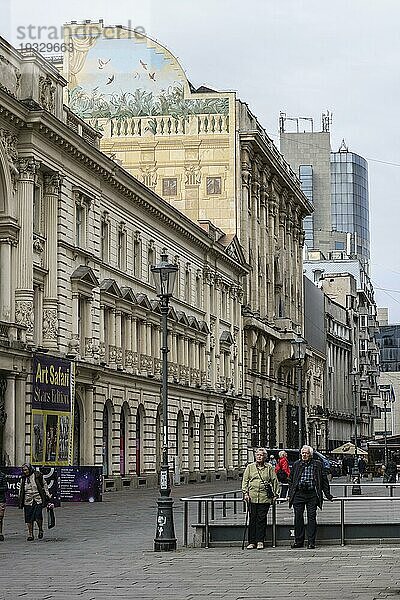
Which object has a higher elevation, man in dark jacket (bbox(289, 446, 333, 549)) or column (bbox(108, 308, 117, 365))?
column (bbox(108, 308, 117, 365))

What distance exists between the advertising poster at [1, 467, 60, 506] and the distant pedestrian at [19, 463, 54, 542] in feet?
36.0

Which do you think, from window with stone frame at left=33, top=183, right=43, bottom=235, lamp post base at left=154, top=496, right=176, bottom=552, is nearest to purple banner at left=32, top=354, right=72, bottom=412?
window with stone frame at left=33, top=183, right=43, bottom=235

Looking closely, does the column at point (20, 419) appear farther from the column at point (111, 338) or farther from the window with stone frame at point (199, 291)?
the window with stone frame at point (199, 291)

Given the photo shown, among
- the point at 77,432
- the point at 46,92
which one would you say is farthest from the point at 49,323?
the point at 46,92

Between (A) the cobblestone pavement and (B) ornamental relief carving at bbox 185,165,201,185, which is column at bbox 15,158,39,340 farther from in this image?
(B) ornamental relief carving at bbox 185,165,201,185

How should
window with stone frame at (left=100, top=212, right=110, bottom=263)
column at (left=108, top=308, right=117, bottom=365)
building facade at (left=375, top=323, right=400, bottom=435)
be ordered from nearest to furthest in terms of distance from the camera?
column at (left=108, top=308, right=117, bottom=365) → window with stone frame at (left=100, top=212, right=110, bottom=263) → building facade at (left=375, top=323, right=400, bottom=435)

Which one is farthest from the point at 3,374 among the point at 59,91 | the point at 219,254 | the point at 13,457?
the point at 219,254

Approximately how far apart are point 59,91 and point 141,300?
13.7m

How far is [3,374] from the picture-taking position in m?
43.5

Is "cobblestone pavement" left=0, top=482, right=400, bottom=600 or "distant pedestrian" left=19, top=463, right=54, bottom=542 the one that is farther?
"distant pedestrian" left=19, top=463, right=54, bottom=542

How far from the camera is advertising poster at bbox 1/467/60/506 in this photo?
3838 centimetres

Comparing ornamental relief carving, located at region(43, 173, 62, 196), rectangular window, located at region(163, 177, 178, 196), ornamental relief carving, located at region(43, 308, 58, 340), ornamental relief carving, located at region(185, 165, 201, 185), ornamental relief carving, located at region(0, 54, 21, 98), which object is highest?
ornamental relief carving, located at region(185, 165, 201, 185)

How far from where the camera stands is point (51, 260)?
4850 cm

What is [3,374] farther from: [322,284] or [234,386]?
[322,284]
